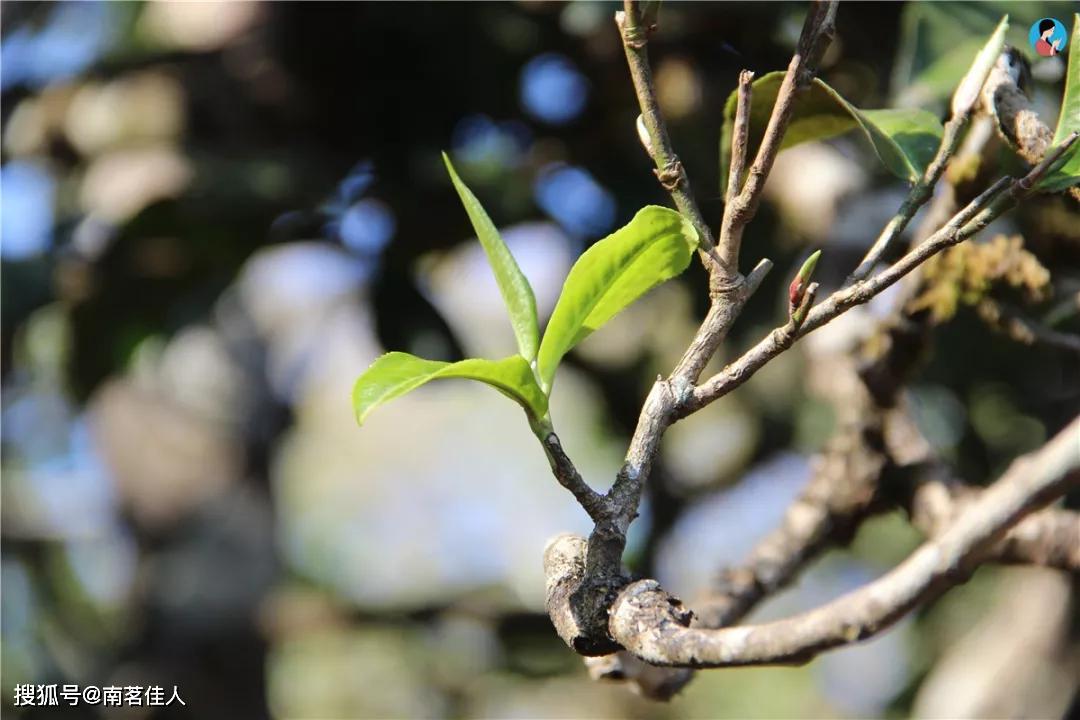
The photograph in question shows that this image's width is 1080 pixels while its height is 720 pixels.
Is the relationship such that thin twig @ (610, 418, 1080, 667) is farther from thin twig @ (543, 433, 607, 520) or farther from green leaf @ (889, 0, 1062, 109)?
green leaf @ (889, 0, 1062, 109)

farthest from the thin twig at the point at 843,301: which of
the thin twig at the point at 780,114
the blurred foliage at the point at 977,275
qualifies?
the blurred foliage at the point at 977,275

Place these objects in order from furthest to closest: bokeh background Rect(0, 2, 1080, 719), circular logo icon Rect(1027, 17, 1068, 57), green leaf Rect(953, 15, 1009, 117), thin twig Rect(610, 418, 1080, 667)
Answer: bokeh background Rect(0, 2, 1080, 719) → circular logo icon Rect(1027, 17, 1068, 57) → green leaf Rect(953, 15, 1009, 117) → thin twig Rect(610, 418, 1080, 667)

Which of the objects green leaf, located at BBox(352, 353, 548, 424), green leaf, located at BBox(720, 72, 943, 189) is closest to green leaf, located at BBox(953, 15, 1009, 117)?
green leaf, located at BBox(720, 72, 943, 189)

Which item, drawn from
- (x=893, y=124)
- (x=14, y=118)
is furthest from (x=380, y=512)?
(x=893, y=124)

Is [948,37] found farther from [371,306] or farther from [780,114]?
[371,306]

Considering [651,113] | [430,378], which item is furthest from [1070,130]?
[430,378]

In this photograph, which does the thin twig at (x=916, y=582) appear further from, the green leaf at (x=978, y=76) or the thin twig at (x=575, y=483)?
the green leaf at (x=978, y=76)
